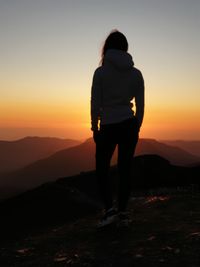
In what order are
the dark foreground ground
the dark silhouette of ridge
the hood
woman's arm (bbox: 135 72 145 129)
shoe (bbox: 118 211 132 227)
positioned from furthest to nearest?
the dark silhouette of ridge → shoe (bbox: 118 211 132 227) → woman's arm (bbox: 135 72 145 129) → the hood → the dark foreground ground

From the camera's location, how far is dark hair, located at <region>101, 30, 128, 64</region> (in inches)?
265

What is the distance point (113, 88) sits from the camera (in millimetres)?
6602

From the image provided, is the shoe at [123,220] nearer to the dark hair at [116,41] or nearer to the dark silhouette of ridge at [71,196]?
the dark hair at [116,41]

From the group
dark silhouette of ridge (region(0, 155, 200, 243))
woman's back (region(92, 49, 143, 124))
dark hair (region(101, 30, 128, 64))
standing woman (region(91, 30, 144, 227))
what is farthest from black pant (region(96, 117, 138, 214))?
dark silhouette of ridge (region(0, 155, 200, 243))

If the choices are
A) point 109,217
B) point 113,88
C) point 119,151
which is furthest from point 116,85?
point 109,217

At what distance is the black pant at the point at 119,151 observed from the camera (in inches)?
261

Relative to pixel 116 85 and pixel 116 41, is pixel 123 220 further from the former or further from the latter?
pixel 116 41

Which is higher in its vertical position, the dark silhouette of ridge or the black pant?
the black pant

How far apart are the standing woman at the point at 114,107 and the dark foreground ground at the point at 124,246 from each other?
501 millimetres

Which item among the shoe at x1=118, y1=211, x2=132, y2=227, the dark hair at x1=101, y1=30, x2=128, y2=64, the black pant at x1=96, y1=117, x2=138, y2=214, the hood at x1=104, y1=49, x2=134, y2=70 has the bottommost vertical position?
the shoe at x1=118, y1=211, x2=132, y2=227

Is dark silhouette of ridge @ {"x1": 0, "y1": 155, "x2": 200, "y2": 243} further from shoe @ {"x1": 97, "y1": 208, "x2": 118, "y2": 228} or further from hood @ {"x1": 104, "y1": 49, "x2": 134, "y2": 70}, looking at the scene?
hood @ {"x1": 104, "y1": 49, "x2": 134, "y2": 70}

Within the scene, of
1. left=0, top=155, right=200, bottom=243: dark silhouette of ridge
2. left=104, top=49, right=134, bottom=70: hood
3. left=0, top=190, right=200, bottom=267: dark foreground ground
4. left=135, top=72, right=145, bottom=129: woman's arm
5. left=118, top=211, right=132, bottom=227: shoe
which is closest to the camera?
left=0, top=190, right=200, bottom=267: dark foreground ground

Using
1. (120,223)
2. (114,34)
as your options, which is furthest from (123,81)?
(120,223)

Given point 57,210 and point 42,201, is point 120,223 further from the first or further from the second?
point 42,201
